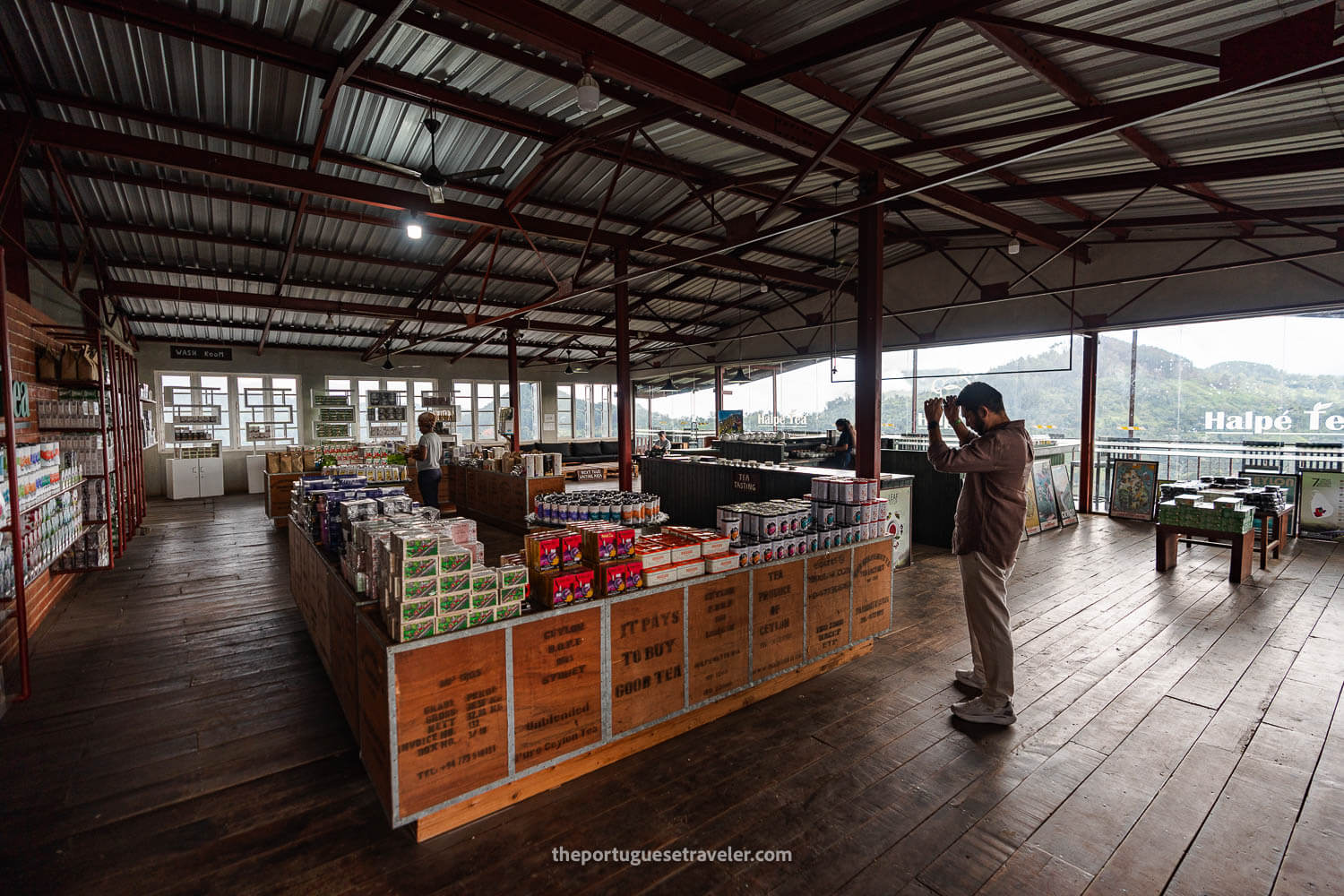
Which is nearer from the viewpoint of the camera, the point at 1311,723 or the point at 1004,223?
the point at 1311,723

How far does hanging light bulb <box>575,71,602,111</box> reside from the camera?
3648 millimetres

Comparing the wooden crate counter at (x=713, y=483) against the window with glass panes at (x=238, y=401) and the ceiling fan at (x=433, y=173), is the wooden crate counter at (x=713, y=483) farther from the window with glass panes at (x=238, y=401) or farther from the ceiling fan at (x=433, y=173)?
the window with glass panes at (x=238, y=401)

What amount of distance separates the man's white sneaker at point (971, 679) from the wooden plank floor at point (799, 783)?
0.14 m

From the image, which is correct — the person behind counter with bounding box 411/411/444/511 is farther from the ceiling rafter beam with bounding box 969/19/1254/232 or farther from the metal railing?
the metal railing

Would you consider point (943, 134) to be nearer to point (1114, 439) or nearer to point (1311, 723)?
point (1311, 723)

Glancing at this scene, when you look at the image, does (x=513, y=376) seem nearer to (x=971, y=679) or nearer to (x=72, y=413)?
(x=72, y=413)

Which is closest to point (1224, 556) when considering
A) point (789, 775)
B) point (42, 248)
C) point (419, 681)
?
point (789, 775)

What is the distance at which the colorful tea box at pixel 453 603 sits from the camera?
8.19 ft

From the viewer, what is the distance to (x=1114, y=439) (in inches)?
441

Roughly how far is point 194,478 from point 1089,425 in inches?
796

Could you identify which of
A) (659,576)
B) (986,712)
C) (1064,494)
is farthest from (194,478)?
(1064,494)

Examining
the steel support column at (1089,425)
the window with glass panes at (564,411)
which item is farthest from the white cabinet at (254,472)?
the steel support column at (1089,425)

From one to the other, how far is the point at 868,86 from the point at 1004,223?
3.93 metres

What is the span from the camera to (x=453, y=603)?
8.32 feet
